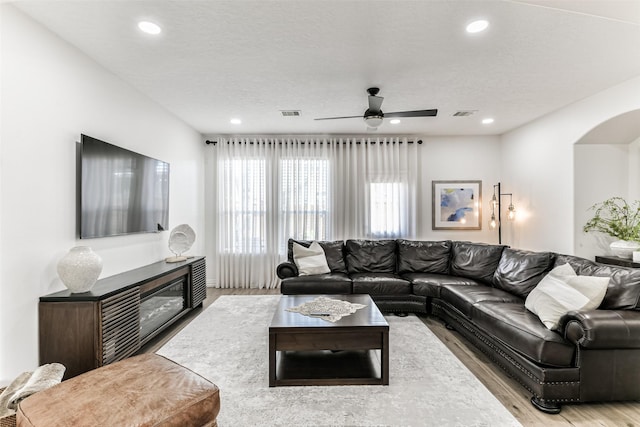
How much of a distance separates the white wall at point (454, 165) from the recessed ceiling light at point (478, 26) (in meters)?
3.46

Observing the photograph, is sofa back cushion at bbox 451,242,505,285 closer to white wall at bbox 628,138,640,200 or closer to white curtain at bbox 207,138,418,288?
white curtain at bbox 207,138,418,288

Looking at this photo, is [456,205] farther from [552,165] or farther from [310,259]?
[310,259]

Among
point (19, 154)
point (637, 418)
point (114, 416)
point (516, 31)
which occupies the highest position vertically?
point (516, 31)

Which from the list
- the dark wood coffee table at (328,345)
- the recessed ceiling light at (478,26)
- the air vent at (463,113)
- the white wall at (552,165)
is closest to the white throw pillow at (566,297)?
the dark wood coffee table at (328,345)

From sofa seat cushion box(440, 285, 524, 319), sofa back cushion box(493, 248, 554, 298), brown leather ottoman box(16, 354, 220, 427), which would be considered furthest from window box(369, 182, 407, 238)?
brown leather ottoman box(16, 354, 220, 427)

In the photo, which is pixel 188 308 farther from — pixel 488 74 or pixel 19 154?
pixel 488 74

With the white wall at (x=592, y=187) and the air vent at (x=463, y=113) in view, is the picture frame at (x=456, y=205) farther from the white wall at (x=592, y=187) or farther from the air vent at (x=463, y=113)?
the white wall at (x=592, y=187)

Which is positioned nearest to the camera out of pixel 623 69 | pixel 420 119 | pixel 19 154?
pixel 19 154

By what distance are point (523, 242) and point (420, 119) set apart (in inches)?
105

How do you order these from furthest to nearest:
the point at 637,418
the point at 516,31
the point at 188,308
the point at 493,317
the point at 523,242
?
the point at 523,242 → the point at 188,308 → the point at 493,317 → the point at 516,31 → the point at 637,418

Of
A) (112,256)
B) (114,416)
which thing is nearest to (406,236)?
(112,256)

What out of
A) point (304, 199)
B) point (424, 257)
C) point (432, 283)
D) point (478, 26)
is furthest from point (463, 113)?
point (304, 199)

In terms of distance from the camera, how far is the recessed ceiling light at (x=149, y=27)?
2319 mm

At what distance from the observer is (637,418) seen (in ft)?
6.68
